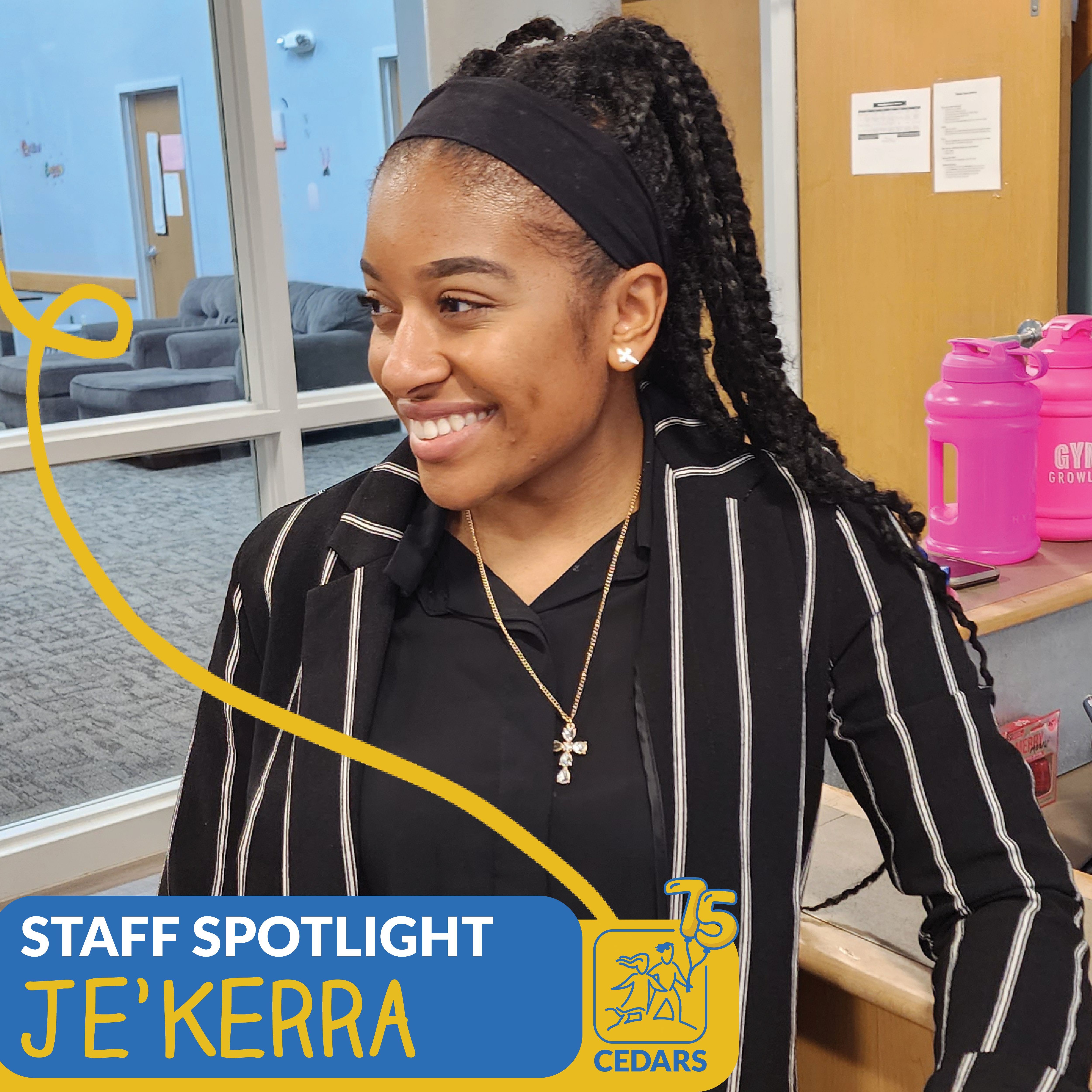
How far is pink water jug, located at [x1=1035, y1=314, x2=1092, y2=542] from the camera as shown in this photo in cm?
177

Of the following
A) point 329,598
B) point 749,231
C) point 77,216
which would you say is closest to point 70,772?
point 77,216

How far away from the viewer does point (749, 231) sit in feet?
3.24

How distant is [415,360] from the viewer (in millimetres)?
839

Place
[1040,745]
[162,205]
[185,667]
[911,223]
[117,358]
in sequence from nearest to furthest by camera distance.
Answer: [185,667] → [1040,745] → [117,358] → [162,205] → [911,223]

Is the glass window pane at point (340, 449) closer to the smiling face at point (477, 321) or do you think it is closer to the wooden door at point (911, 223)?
the wooden door at point (911, 223)

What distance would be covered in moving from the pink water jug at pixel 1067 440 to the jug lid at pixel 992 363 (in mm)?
38

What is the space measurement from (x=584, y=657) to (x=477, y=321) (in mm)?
263

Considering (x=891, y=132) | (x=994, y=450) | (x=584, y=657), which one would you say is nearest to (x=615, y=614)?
(x=584, y=657)

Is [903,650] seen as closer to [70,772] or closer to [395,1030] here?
[395,1030]

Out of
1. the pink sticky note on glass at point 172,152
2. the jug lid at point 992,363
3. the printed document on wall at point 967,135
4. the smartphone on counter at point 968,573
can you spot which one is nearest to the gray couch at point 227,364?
the pink sticky note on glass at point 172,152

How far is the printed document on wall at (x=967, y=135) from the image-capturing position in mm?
2998

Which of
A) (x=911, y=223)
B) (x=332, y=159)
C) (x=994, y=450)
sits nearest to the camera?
(x=994, y=450)

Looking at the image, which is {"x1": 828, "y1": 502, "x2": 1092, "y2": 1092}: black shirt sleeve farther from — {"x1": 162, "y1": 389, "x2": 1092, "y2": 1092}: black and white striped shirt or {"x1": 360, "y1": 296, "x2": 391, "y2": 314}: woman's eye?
{"x1": 360, "y1": 296, "x2": 391, "y2": 314}: woman's eye

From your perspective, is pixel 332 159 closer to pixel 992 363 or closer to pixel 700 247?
pixel 992 363
